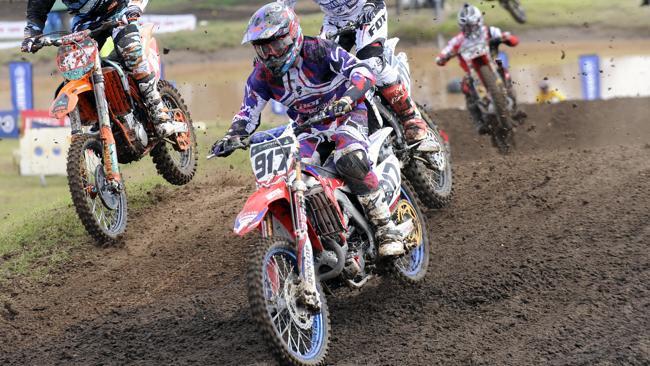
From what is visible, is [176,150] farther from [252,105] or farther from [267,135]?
[267,135]

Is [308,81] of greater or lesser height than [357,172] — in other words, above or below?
above

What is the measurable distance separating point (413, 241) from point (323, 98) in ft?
4.27

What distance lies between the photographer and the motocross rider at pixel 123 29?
8820mm

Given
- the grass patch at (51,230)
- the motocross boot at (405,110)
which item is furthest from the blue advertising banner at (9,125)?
the motocross boot at (405,110)

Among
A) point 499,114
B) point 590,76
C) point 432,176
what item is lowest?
point 590,76

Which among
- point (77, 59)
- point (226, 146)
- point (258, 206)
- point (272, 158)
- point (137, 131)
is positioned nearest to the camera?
point (258, 206)

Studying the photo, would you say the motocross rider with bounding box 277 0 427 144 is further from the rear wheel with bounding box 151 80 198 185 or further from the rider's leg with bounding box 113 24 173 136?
the rear wheel with bounding box 151 80 198 185

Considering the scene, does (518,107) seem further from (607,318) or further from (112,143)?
(607,318)

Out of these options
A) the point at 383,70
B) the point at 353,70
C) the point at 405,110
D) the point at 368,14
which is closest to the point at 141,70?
the point at 368,14

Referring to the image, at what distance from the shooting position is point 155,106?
916cm

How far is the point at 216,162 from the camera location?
13984mm

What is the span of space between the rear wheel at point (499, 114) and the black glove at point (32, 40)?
808cm

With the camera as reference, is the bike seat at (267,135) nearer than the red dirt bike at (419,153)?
Yes

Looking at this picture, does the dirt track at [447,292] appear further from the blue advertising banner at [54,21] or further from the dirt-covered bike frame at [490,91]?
the blue advertising banner at [54,21]
